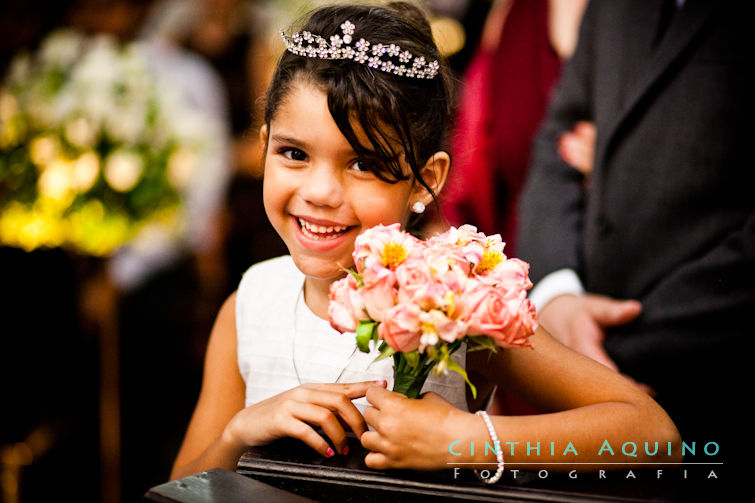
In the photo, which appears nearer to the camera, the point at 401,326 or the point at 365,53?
the point at 401,326

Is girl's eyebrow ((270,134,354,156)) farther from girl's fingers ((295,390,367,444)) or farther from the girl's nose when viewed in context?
girl's fingers ((295,390,367,444))

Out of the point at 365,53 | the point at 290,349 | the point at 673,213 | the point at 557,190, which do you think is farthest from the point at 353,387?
the point at 557,190

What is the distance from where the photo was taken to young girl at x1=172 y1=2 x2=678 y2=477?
1117mm

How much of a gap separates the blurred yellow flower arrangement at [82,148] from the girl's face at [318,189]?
56.5 inches

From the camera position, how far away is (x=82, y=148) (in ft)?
8.39

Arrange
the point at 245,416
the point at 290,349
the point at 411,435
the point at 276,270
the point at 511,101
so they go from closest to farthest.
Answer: the point at 411,435, the point at 245,416, the point at 290,349, the point at 276,270, the point at 511,101

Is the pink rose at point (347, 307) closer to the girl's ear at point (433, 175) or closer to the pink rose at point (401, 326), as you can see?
the pink rose at point (401, 326)

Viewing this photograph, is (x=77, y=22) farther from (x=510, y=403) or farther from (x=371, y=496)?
(x=371, y=496)

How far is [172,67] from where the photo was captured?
15.4 feet

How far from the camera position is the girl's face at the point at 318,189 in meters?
1.29

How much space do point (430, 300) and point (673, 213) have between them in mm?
1046

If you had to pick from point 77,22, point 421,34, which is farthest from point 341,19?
point 77,22

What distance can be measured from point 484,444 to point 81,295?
2401mm

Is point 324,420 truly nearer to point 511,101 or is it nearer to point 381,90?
point 381,90
